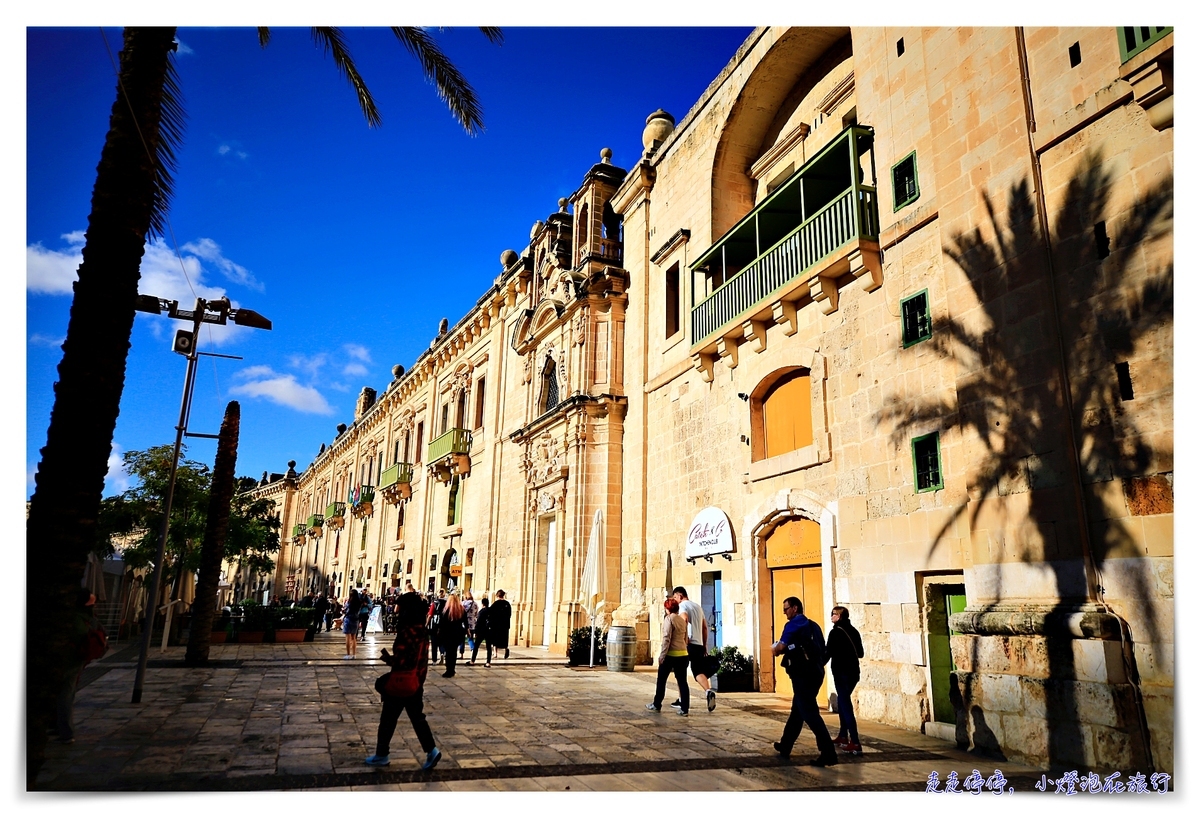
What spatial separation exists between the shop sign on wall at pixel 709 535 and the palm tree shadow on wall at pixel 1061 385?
4594mm

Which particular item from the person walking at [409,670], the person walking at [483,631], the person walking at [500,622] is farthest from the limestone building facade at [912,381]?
the person walking at [409,670]

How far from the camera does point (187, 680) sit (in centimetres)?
1152

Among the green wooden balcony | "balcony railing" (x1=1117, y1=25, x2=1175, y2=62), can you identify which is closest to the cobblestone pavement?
"balcony railing" (x1=1117, y1=25, x2=1175, y2=62)

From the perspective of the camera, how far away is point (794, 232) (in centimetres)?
1139

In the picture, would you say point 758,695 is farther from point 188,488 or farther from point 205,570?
point 188,488

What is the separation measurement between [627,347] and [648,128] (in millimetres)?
5965

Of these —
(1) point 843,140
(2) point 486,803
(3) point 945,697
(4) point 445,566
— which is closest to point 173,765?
(2) point 486,803

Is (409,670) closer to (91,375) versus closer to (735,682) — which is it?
(91,375)

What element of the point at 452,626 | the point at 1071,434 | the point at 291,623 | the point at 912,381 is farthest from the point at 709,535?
the point at 291,623

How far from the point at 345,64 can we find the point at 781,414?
305 inches

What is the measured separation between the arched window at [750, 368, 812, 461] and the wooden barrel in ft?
14.7

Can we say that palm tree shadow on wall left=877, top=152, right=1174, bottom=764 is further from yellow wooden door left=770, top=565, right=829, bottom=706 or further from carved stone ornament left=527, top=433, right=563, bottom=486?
carved stone ornament left=527, top=433, right=563, bottom=486

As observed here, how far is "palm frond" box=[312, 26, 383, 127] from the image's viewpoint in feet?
25.6

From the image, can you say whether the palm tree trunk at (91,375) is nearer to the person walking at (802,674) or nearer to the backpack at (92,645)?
the backpack at (92,645)
